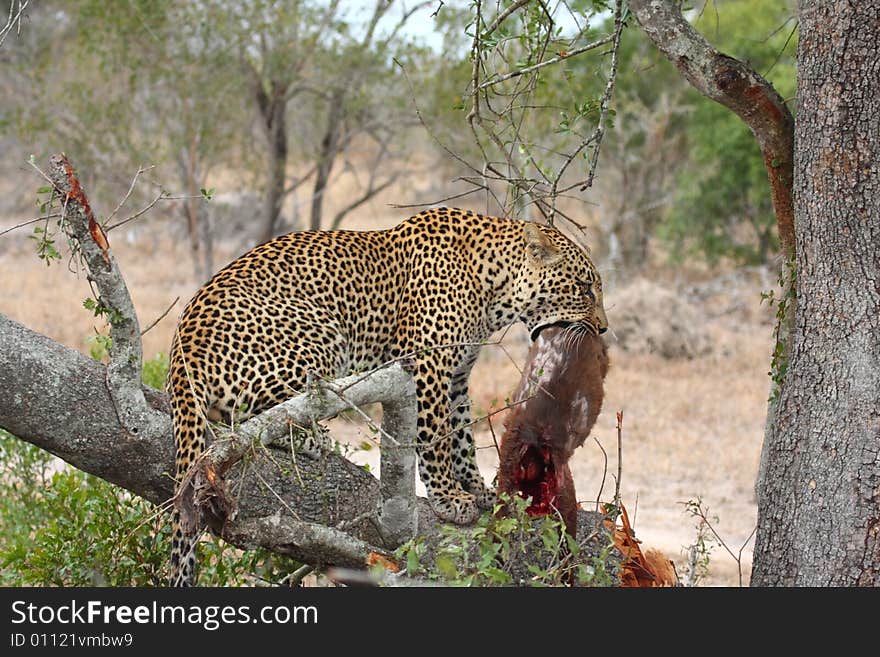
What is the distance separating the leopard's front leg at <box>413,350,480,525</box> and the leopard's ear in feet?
2.46

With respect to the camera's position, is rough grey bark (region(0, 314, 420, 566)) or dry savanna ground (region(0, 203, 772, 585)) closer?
rough grey bark (region(0, 314, 420, 566))

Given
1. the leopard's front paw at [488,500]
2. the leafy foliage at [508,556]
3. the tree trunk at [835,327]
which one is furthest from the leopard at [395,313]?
the tree trunk at [835,327]

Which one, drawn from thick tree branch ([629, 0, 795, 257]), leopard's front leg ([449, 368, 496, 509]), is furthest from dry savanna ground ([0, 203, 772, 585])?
thick tree branch ([629, 0, 795, 257])

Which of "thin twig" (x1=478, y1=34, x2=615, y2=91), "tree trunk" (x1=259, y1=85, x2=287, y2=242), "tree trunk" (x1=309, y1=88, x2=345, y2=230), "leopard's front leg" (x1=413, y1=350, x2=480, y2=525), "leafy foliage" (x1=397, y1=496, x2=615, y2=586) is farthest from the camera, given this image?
"tree trunk" (x1=309, y1=88, x2=345, y2=230)

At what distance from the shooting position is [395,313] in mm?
5914

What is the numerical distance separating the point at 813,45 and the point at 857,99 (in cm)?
31

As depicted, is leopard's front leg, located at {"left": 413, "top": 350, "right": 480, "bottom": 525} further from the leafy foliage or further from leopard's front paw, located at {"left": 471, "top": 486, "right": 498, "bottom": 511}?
the leafy foliage

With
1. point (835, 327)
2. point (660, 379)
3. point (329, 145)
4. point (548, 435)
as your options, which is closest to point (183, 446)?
point (548, 435)

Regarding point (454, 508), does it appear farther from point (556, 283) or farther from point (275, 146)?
point (275, 146)

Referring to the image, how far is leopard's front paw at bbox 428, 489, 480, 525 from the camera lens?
18.6 ft

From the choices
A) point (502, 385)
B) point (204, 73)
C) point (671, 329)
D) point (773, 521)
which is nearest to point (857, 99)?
point (773, 521)

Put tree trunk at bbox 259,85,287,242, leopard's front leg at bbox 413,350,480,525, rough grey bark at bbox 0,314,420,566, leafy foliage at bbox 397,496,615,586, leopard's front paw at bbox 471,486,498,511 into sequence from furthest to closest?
1. tree trunk at bbox 259,85,287,242
2. leopard's front paw at bbox 471,486,498,511
3. leopard's front leg at bbox 413,350,480,525
4. rough grey bark at bbox 0,314,420,566
5. leafy foliage at bbox 397,496,615,586

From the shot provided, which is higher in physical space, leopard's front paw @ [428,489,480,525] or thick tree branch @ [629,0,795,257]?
thick tree branch @ [629,0,795,257]

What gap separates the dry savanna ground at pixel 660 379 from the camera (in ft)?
33.0
